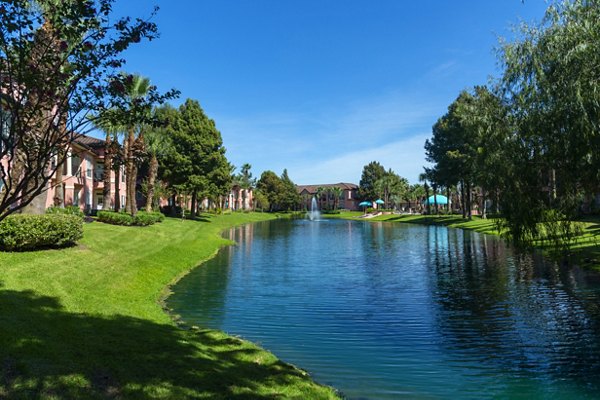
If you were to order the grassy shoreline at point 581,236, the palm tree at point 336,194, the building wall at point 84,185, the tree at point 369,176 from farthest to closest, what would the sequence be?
the palm tree at point 336,194
the tree at point 369,176
the building wall at point 84,185
the grassy shoreline at point 581,236

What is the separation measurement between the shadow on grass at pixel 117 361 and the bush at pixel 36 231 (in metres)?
6.89

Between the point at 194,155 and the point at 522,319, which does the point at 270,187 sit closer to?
the point at 194,155

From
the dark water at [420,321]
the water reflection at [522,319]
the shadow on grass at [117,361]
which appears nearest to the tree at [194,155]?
the dark water at [420,321]

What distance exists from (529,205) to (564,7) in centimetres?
557

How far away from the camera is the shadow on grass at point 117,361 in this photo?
693cm

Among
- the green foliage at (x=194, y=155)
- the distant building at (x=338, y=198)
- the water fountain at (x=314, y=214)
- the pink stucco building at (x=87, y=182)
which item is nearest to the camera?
the pink stucco building at (x=87, y=182)

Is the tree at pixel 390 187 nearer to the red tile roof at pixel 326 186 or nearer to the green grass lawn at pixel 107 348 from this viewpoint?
the red tile roof at pixel 326 186

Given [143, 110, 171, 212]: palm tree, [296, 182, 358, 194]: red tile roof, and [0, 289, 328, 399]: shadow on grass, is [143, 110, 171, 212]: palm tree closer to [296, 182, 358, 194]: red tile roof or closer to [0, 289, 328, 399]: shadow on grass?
[0, 289, 328, 399]: shadow on grass

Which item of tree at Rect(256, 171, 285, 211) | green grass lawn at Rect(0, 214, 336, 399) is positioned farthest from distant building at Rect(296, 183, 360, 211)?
green grass lawn at Rect(0, 214, 336, 399)

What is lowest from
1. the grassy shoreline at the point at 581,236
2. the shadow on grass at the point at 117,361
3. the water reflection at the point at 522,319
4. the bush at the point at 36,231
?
the water reflection at the point at 522,319

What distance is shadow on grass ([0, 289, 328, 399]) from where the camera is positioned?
6926 mm

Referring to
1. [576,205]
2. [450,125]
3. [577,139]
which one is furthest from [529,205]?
[450,125]

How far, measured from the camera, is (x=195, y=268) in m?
25.3

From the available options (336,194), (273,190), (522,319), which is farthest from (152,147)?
(336,194)
